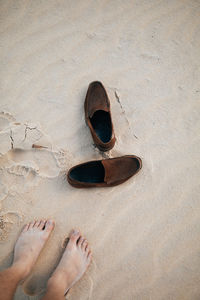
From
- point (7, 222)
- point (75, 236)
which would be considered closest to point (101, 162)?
point (75, 236)

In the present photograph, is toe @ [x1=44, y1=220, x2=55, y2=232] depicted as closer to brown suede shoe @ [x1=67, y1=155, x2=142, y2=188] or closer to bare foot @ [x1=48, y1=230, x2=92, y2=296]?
bare foot @ [x1=48, y1=230, x2=92, y2=296]

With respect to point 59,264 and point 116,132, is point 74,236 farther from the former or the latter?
point 116,132

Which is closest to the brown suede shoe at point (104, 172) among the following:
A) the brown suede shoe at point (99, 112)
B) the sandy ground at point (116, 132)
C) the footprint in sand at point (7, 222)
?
the sandy ground at point (116, 132)

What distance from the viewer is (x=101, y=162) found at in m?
1.72

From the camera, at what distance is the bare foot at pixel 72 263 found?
5.22ft

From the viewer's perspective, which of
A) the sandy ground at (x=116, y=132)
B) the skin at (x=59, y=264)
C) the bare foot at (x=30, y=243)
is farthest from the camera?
the sandy ground at (x=116, y=132)

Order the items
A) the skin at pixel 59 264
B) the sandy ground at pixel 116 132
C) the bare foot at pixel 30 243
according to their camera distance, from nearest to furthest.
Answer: the skin at pixel 59 264, the bare foot at pixel 30 243, the sandy ground at pixel 116 132

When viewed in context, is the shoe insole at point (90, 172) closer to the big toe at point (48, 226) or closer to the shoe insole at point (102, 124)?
the shoe insole at point (102, 124)

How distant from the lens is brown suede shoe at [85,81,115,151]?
1798 millimetres

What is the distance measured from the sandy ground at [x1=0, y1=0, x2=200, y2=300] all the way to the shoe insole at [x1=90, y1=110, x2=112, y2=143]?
0.36ft

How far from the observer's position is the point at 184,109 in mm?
1924


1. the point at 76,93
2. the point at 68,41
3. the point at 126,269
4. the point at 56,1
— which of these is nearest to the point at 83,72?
the point at 76,93

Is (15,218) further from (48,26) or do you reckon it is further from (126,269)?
(48,26)

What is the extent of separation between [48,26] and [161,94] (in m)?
1.36
